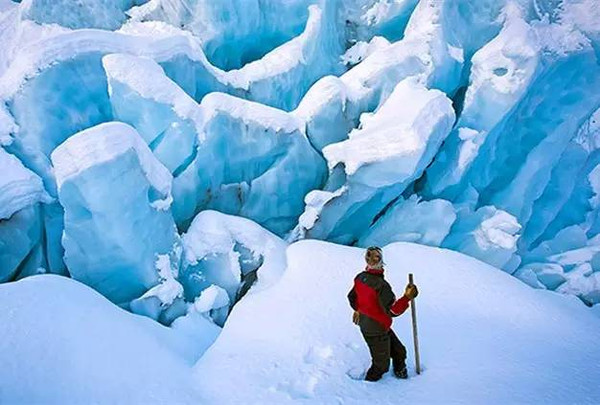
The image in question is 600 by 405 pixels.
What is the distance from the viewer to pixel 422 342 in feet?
13.3

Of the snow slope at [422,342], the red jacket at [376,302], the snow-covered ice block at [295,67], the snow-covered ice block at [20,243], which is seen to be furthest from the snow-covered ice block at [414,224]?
the snow-covered ice block at [20,243]

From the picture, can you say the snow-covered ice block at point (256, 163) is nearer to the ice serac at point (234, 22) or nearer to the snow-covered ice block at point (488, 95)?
the snow-covered ice block at point (488, 95)

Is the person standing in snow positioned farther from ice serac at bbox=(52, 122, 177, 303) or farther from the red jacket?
ice serac at bbox=(52, 122, 177, 303)

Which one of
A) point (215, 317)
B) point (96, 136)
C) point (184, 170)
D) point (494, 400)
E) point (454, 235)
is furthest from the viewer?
point (454, 235)

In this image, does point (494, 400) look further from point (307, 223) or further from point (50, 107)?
point (50, 107)

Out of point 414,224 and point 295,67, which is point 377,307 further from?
point 295,67

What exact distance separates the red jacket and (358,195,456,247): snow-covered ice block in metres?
3.52

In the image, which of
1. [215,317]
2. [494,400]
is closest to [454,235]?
[215,317]

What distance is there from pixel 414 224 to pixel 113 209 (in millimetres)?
4140

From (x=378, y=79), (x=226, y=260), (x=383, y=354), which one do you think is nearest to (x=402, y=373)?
(x=383, y=354)

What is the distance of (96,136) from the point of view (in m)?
4.65

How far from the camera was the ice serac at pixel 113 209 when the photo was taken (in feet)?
15.0

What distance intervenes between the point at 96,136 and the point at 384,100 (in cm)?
446

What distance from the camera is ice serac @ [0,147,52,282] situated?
4.85m
